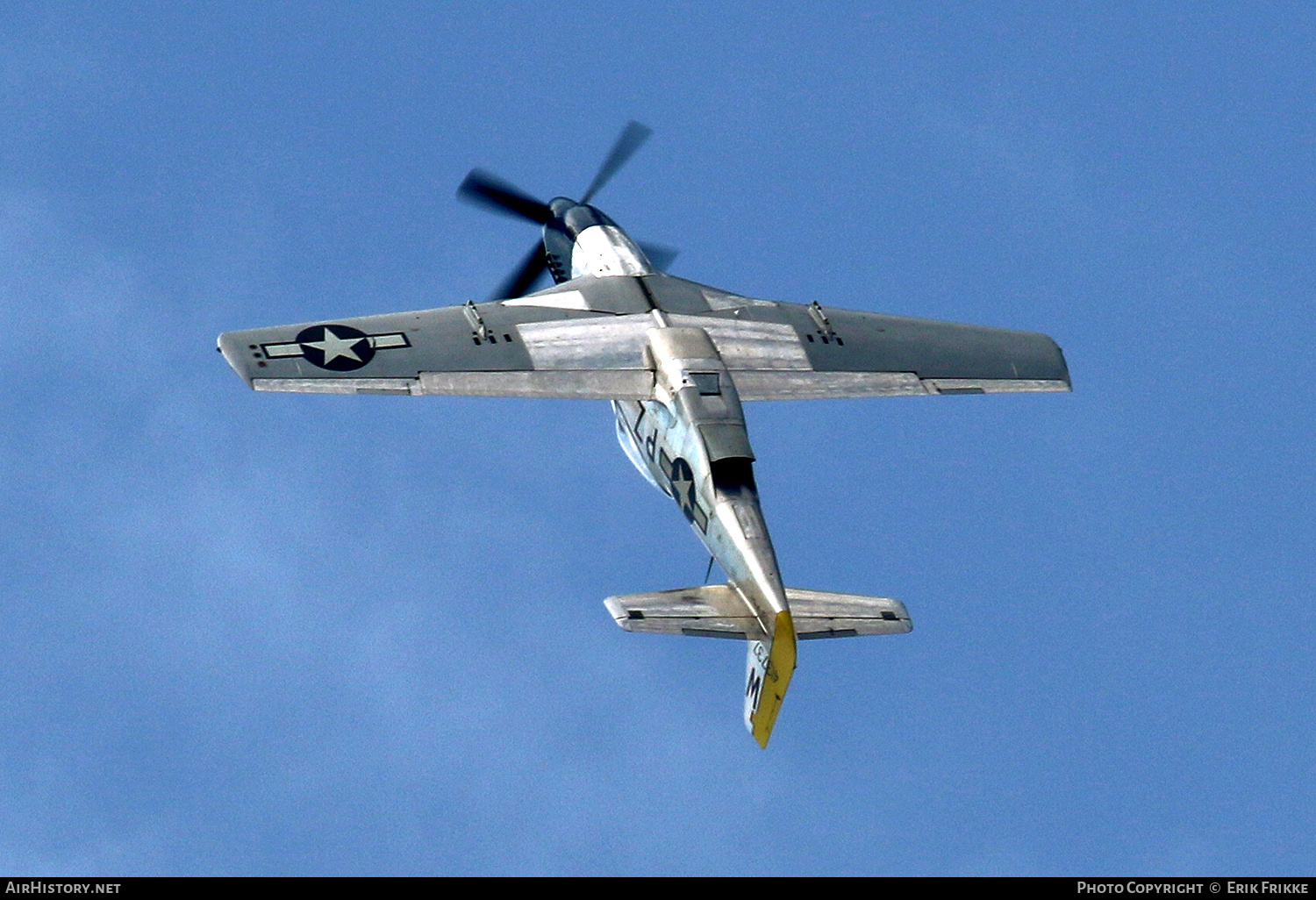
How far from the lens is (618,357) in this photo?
1260 inches

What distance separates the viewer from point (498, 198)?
121 ft

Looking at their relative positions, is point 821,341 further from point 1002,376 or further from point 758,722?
point 758,722

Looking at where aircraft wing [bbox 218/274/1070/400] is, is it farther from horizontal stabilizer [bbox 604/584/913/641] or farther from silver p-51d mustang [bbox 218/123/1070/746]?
horizontal stabilizer [bbox 604/584/913/641]

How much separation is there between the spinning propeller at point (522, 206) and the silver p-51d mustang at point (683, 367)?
0.12 ft

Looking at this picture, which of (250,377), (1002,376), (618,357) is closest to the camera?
(250,377)

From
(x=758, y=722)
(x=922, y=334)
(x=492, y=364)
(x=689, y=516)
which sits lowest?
(x=758, y=722)

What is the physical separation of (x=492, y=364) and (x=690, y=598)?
18.0ft

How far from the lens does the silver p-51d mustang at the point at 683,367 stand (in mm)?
28656

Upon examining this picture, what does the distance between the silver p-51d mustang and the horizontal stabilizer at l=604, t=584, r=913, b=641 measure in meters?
0.03

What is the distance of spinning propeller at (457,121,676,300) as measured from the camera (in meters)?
36.7

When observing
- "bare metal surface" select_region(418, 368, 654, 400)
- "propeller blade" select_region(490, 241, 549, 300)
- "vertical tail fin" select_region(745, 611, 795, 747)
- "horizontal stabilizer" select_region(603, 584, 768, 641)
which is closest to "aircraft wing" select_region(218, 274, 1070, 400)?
"bare metal surface" select_region(418, 368, 654, 400)

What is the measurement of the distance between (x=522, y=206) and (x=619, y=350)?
20.2 ft

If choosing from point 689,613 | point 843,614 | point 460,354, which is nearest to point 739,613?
point 689,613

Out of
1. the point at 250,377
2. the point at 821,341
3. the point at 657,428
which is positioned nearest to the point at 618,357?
the point at 657,428
